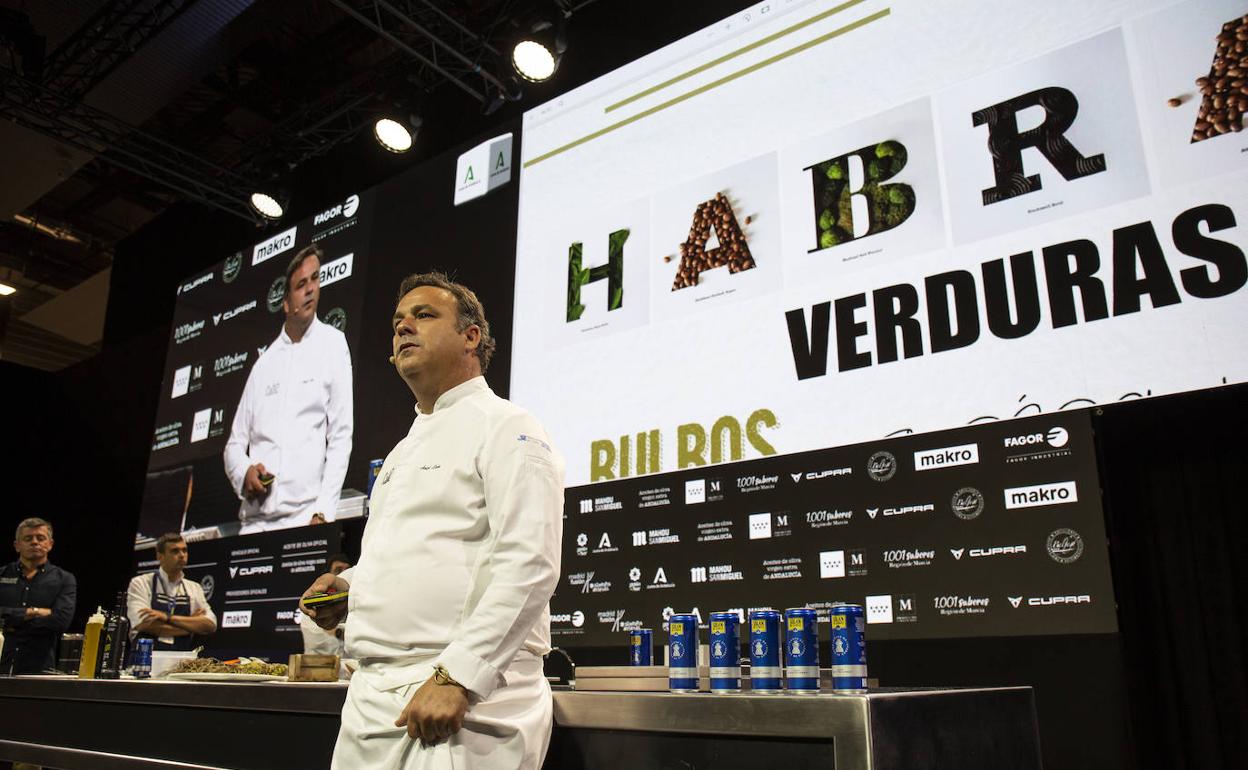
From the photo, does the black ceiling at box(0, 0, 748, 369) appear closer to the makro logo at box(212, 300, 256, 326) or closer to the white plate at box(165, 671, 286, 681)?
the makro logo at box(212, 300, 256, 326)

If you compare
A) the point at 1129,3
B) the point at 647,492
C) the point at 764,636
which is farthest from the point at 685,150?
the point at 764,636

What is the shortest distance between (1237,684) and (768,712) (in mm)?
2044

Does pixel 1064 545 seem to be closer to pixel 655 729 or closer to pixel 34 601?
pixel 655 729

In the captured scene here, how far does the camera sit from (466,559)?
1530mm

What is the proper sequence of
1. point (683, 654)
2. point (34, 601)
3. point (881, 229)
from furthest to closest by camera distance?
point (34, 601), point (881, 229), point (683, 654)

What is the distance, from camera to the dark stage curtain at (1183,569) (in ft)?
8.85

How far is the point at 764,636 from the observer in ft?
5.35

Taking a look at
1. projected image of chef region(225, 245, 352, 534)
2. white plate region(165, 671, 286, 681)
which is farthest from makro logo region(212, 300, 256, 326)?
white plate region(165, 671, 286, 681)

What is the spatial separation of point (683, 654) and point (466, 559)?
0.47 meters

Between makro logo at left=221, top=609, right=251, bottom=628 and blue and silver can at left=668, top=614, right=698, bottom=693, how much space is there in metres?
4.51

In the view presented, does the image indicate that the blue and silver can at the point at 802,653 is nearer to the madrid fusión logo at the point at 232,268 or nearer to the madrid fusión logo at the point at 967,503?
the madrid fusión logo at the point at 967,503

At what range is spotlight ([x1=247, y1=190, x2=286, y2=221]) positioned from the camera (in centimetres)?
634

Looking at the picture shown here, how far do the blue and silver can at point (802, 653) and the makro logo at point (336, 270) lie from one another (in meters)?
4.66

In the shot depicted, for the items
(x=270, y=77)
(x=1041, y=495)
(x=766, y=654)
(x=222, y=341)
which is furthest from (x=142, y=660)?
(x=270, y=77)
